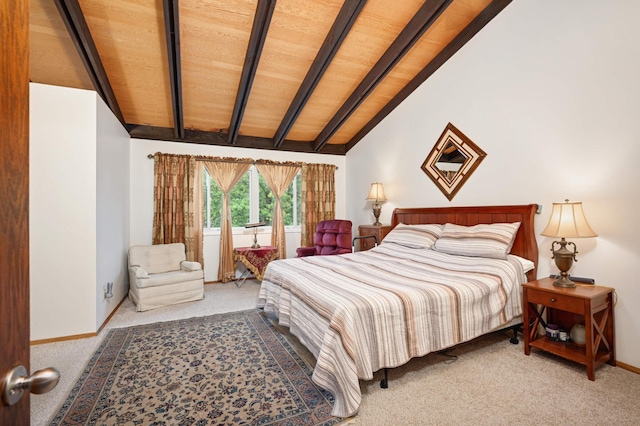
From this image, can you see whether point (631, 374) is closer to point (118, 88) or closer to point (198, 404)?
point (198, 404)

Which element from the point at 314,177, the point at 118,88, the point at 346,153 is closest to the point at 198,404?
the point at 118,88

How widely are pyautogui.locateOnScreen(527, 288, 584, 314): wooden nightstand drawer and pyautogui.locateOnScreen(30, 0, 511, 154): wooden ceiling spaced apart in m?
2.77

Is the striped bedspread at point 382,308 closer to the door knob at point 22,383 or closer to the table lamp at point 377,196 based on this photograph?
the door knob at point 22,383

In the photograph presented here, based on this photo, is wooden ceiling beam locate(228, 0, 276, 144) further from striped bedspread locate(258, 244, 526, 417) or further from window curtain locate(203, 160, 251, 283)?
striped bedspread locate(258, 244, 526, 417)

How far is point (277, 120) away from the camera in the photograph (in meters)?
4.92

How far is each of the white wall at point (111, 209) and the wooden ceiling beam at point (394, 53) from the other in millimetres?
3057

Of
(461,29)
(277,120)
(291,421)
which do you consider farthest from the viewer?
(277,120)

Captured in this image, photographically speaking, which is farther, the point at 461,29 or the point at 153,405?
the point at 461,29

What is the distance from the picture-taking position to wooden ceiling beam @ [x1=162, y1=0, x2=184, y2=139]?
8.61 ft

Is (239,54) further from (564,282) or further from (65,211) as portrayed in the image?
(564,282)

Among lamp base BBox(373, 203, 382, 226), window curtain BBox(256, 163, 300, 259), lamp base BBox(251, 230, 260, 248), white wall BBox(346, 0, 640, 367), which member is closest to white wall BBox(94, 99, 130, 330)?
lamp base BBox(251, 230, 260, 248)

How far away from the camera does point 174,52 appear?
10.1ft

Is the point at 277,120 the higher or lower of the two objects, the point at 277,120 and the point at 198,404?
the higher

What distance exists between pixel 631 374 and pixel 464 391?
1340mm
